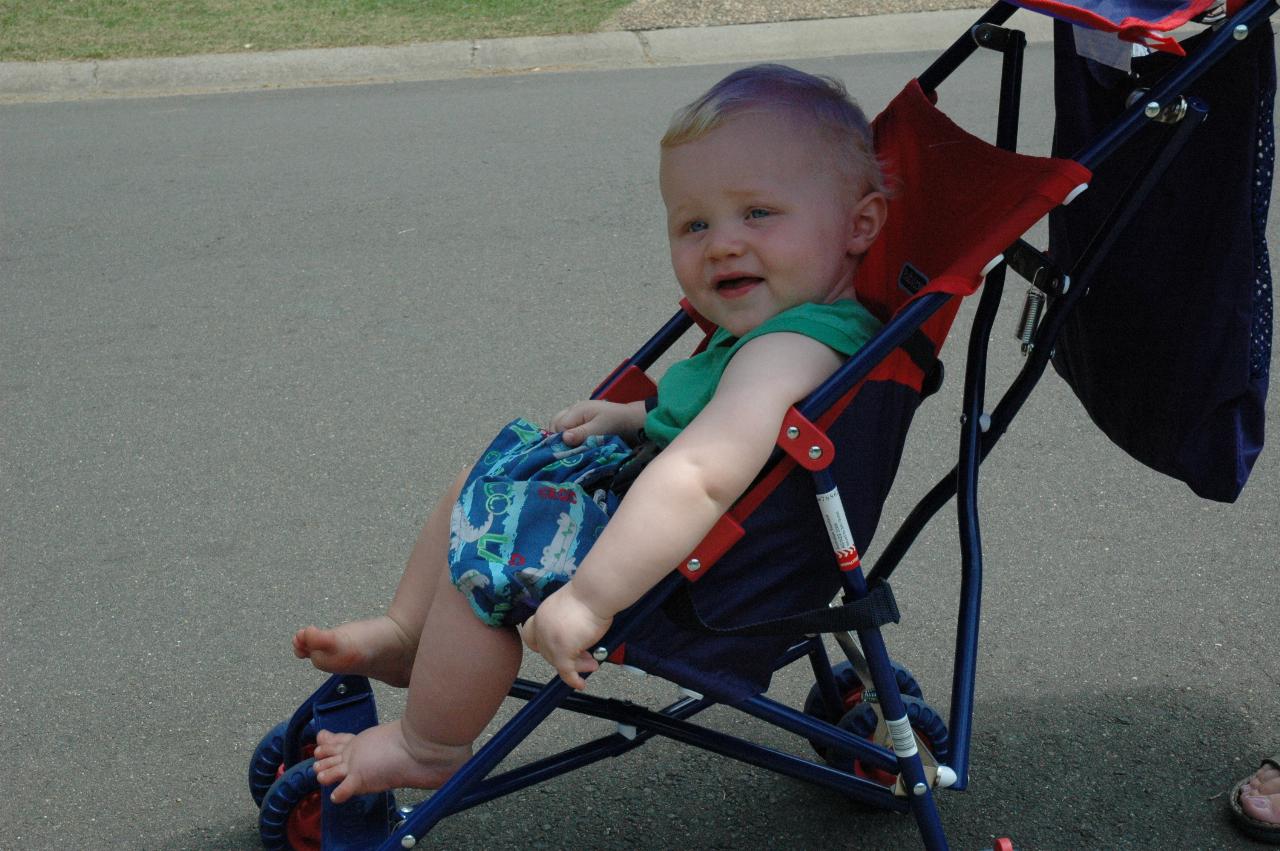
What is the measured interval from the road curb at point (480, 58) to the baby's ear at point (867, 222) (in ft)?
16.9

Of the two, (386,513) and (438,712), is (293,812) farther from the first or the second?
(386,513)

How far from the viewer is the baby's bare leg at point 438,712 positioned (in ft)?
6.70

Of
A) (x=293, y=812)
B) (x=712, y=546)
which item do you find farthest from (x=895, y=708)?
(x=293, y=812)

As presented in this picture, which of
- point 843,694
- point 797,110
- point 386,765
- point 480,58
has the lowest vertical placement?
point 480,58

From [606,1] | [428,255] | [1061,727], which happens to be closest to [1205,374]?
[1061,727]

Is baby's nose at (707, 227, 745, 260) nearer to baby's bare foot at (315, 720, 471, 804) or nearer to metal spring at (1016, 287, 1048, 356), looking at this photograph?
metal spring at (1016, 287, 1048, 356)

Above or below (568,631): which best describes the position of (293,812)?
below

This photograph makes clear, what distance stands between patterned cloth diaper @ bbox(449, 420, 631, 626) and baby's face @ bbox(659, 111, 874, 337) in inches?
13.1

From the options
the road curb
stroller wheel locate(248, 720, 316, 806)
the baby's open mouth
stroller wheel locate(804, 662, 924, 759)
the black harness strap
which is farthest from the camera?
the road curb

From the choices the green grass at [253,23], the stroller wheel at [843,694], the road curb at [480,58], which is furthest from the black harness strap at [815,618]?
the green grass at [253,23]

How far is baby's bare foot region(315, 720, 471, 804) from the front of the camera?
2.13 metres

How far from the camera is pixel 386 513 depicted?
11.3 ft

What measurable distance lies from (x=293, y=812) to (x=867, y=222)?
1334 mm

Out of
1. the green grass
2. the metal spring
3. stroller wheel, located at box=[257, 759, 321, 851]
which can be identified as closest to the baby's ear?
the metal spring
